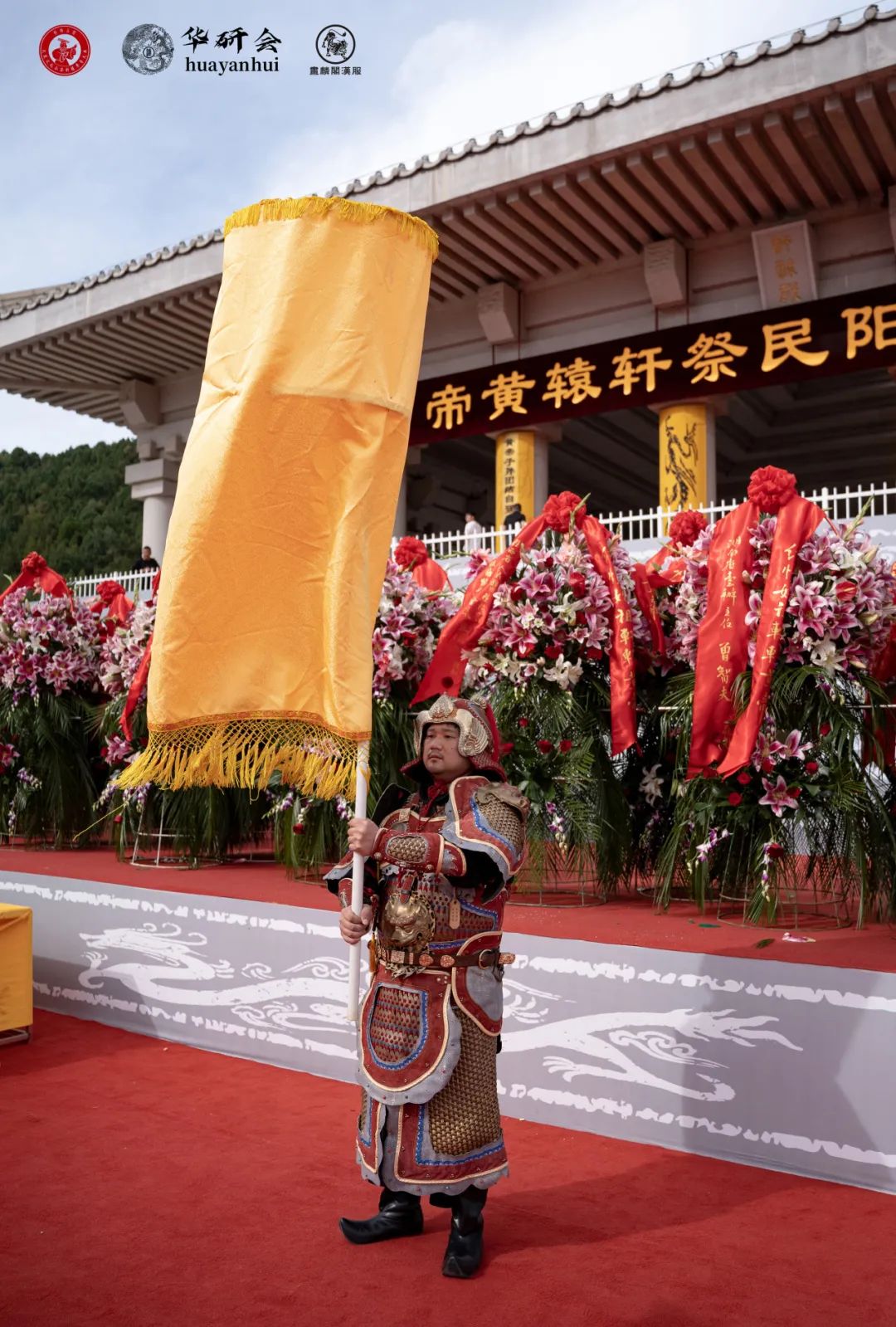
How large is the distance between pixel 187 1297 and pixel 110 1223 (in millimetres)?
445

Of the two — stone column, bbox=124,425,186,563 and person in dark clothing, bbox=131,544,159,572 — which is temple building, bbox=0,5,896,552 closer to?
stone column, bbox=124,425,186,563

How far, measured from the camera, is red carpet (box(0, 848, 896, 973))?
3.11 meters

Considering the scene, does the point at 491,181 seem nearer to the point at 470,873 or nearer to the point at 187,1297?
the point at 470,873

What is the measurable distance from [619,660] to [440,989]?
6.08 ft

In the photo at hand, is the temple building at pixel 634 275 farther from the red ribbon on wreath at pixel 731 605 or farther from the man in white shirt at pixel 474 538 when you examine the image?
the red ribbon on wreath at pixel 731 605

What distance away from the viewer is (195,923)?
14.0ft

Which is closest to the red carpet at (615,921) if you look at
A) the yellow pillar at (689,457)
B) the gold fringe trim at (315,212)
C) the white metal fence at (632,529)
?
the gold fringe trim at (315,212)

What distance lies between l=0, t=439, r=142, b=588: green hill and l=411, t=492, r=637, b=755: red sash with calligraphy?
49.6 ft

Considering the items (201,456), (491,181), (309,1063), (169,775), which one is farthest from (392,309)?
(491,181)

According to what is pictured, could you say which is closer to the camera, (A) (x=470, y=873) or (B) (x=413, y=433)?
(A) (x=470, y=873)

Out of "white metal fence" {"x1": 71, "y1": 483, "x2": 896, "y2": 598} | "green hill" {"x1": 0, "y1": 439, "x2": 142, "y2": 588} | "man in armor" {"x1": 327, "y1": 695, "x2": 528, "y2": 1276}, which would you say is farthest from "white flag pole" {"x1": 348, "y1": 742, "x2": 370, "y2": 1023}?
"green hill" {"x1": 0, "y1": 439, "x2": 142, "y2": 588}

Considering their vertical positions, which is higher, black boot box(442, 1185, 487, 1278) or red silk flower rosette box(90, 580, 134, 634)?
red silk flower rosette box(90, 580, 134, 634)

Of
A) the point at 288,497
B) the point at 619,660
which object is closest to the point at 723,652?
the point at 619,660

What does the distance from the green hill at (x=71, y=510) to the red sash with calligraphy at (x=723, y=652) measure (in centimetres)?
1590
